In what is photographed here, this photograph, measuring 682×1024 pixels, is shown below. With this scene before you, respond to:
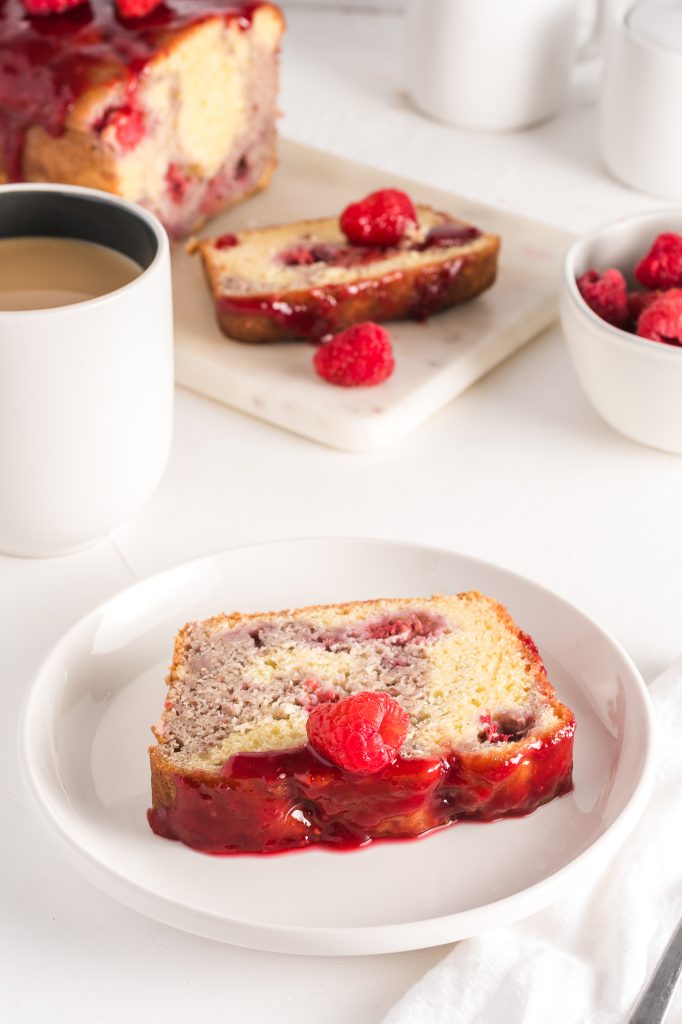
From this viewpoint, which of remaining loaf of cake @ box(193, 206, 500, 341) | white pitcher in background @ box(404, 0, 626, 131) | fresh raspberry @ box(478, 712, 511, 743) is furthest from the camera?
white pitcher in background @ box(404, 0, 626, 131)

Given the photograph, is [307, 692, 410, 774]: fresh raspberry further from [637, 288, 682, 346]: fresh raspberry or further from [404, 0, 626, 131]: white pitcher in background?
[404, 0, 626, 131]: white pitcher in background

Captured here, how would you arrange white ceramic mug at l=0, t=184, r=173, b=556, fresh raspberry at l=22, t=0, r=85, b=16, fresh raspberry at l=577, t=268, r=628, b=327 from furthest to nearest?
fresh raspberry at l=22, t=0, r=85, b=16 < fresh raspberry at l=577, t=268, r=628, b=327 < white ceramic mug at l=0, t=184, r=173, b=556

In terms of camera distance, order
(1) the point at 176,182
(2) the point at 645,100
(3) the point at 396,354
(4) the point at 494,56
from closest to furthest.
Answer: (3) the point at 396,354, (1) the point at 176,182, (2) the point at 645,100, (4) the point at 494,56

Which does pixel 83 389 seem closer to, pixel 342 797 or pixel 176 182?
pixel 342 797

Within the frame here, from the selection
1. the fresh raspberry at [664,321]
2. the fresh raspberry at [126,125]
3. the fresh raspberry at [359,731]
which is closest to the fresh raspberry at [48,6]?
the fresh raspberry at [126,125]

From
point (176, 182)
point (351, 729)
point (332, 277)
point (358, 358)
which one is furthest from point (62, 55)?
point (351, 729)

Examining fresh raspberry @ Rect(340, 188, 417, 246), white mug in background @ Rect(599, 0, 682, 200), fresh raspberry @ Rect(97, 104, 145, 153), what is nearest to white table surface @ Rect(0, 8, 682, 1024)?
fresh raspberry @ Rect(340, 188, 417, 246)
